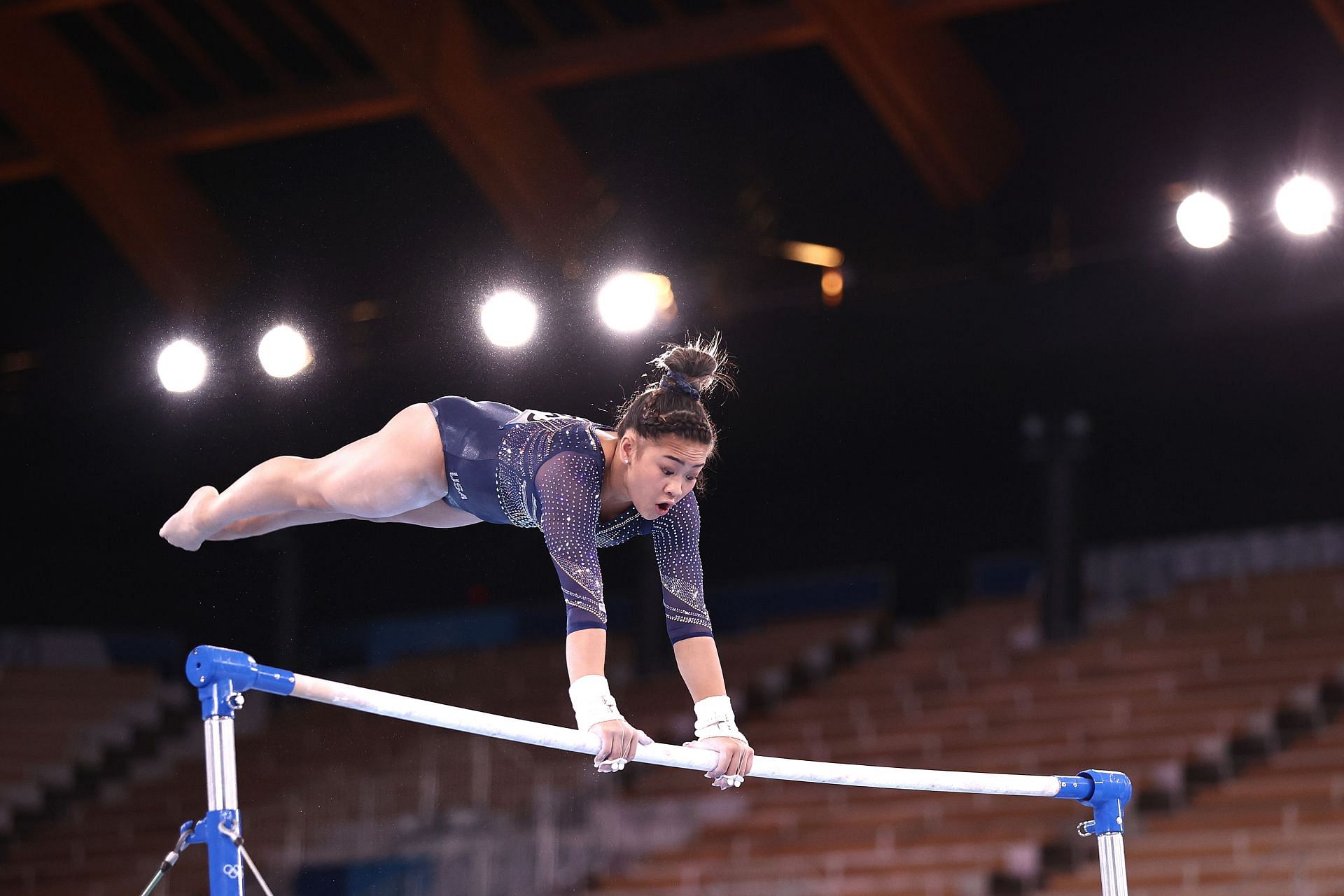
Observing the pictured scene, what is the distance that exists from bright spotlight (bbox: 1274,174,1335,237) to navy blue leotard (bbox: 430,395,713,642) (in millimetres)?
4408

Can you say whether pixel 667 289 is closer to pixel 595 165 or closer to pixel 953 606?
pixel 595 165

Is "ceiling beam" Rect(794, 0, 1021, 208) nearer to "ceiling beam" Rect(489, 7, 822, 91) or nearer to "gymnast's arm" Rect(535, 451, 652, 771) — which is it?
"ceiling beam" Rect(489, 7, 822, 91)

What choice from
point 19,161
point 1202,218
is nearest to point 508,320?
point 1202,218

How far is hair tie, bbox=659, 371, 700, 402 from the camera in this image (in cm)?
341

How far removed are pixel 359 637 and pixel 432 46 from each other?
6355 mm

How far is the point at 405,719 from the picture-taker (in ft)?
10.3

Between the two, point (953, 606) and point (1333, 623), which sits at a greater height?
point (953, 606)

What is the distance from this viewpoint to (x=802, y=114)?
9023mm

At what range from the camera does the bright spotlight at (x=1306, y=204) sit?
6.95 meters

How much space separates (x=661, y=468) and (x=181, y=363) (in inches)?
96.2

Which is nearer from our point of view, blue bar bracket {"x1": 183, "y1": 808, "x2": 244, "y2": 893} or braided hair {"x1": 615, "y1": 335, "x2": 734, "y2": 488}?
blue bar bracket {"x1": 183, "y1": 808, "x2": 244, "y2": 893}

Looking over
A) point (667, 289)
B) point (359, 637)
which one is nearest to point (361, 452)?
point (667, 289)

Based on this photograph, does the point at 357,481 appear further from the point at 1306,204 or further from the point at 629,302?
the point at 1306,204

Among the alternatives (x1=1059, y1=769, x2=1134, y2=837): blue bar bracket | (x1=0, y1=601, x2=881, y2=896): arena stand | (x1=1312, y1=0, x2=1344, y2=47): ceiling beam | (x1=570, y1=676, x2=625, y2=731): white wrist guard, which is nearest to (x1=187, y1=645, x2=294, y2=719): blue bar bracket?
(x1=570, y1=676, x2=625, y2=731): white wrist guard
